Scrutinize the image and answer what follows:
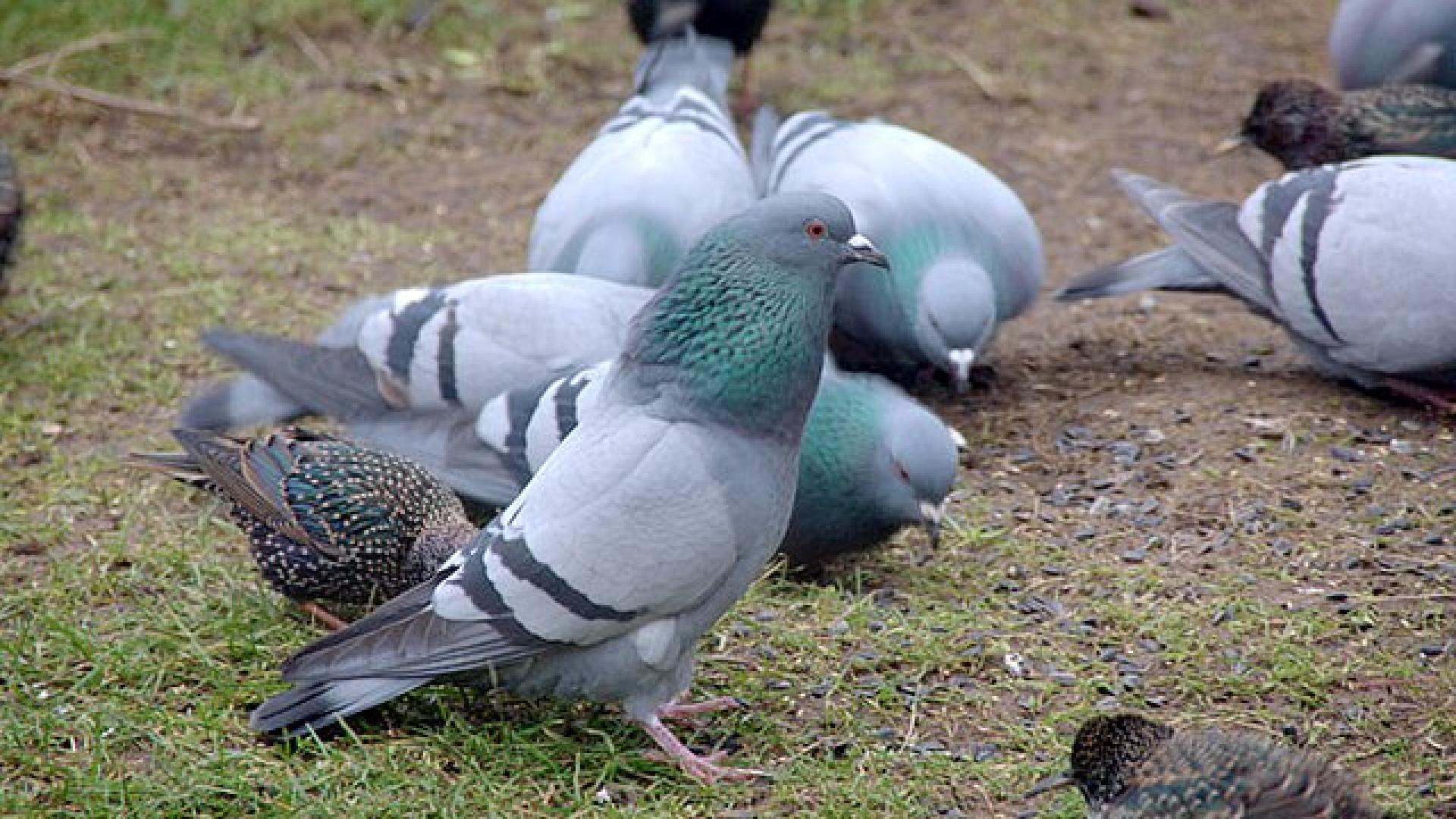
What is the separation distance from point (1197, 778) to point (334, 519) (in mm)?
2292

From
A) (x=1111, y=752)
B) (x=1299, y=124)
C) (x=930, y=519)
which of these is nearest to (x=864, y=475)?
(x=930, y=519)

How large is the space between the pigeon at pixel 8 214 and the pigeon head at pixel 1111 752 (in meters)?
4.55

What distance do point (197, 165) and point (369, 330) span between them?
2986 millimetres

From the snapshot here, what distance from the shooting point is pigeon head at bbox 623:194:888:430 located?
3.92m

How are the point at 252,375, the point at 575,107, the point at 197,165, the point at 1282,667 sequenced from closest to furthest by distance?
1. the point at 1282,667
2. the point at 252,375
3. the point at 197,165
4. the point at 575,107

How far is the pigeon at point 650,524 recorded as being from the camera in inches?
152

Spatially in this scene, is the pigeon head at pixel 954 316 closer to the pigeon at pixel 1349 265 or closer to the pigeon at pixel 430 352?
the pigeon at pixel 1349 265

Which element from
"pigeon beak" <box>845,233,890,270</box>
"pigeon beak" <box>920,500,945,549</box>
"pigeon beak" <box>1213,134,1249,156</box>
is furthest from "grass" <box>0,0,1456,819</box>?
"pigeon beak" <box>1213,134,1249,156</box>

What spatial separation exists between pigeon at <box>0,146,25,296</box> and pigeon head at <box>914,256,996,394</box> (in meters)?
3.25

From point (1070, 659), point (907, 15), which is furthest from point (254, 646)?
point (907, 15)

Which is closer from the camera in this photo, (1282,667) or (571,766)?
(571,766)

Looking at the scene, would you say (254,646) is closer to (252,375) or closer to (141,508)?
(141,508)

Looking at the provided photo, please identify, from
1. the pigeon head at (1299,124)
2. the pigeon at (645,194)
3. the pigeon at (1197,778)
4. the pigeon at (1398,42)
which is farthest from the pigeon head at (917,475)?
the pigeon at (1398,42)

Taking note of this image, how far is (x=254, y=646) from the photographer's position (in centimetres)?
449
